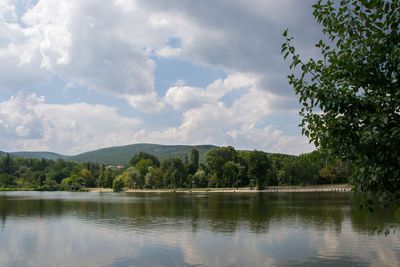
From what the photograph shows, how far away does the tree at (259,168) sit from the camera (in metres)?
120

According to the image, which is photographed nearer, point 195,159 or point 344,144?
point 344,144

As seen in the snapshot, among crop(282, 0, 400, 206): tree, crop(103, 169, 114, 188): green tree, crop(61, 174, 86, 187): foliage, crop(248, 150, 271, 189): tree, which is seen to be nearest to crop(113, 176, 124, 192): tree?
crop(103, 169, 114, 188): green tree

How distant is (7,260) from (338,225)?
22.5 meters

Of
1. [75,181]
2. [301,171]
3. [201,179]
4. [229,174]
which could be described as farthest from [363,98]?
[75,181]

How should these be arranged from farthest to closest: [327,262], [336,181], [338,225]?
[336,181], [338,225], [327,262]

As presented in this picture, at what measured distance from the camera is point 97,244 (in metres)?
19.8

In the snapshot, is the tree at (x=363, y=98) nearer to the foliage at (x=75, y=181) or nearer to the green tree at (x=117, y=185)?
the green tree at (x=117, y=185)

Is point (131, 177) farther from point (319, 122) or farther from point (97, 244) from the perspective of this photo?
point (319, 122)

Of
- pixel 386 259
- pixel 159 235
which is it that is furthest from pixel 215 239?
pixel 386 259

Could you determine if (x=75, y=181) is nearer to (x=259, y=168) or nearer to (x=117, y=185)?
(x=117, y=185)

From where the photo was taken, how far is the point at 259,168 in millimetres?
120000

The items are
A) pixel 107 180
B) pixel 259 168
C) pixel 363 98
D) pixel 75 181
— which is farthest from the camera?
pixel 75 181

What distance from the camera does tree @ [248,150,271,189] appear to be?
392ft

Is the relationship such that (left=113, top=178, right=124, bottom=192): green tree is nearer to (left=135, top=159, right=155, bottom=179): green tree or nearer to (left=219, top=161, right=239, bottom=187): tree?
(left=135, top=159, right=155, bottom=179): green tree
